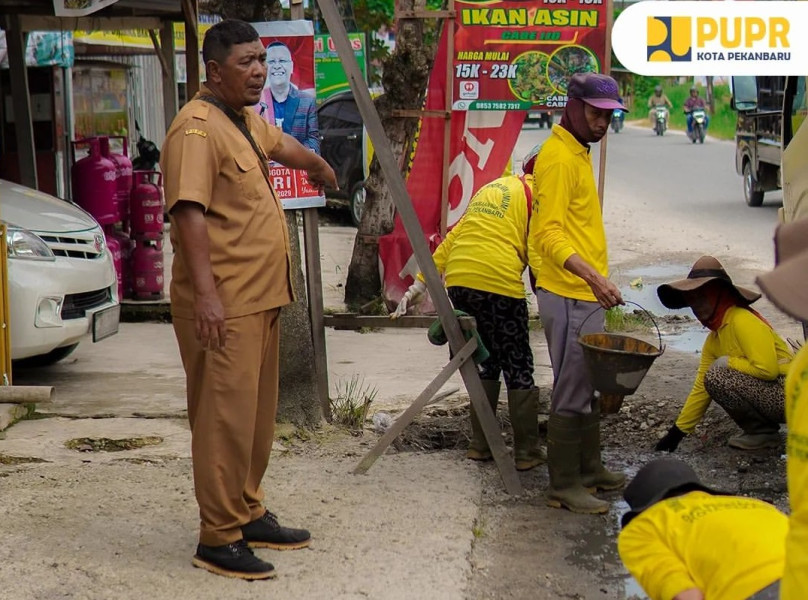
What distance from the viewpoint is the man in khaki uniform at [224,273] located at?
3.95m

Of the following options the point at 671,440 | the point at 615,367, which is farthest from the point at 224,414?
the point at 671,440

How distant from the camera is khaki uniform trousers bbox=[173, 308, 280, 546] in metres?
4.08

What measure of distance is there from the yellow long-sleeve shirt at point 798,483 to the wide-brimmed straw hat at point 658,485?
78 cm

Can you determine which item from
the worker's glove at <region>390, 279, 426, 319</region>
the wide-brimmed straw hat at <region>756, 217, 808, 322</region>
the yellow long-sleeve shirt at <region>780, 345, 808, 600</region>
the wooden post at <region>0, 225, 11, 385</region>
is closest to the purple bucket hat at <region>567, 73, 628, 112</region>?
the worker's glove at <region>390, 279, 426, 319</region>

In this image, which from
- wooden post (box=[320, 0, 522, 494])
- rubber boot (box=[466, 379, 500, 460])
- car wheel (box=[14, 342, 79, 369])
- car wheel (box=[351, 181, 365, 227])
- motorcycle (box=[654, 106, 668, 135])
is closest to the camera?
wooden post (box=[320, 0, 522, 494])

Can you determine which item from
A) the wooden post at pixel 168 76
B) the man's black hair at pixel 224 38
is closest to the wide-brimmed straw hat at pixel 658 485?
the man's black hair at pixel 224 38

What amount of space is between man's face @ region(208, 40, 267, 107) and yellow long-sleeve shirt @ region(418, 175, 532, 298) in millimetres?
1643

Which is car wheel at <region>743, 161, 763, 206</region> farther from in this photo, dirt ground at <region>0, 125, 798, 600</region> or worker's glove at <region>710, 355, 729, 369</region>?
worker's glove at <region>710, 355, 729, 369</region>

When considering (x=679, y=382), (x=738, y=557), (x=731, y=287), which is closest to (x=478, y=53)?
(x=679, y=382)

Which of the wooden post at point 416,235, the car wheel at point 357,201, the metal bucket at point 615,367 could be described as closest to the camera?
the metal bucket at point 615,367

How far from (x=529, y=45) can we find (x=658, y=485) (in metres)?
6.04

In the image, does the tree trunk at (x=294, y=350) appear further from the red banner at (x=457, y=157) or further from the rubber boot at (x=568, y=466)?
the red banner at (x=457, y=157)

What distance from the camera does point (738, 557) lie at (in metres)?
2.49

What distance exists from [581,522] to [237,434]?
1.70m
